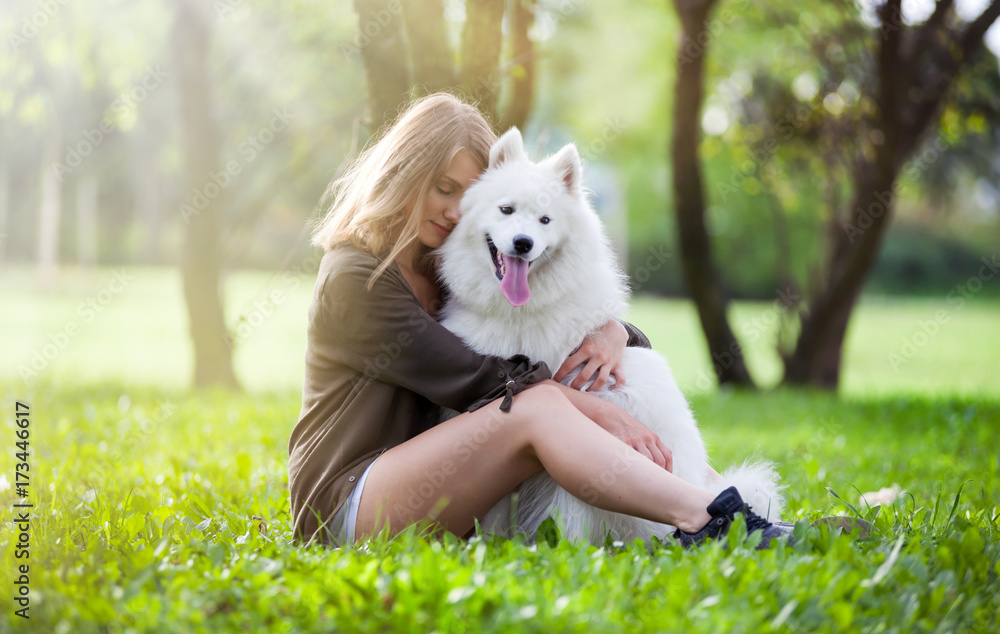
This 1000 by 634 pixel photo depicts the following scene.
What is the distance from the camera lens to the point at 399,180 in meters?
2.88

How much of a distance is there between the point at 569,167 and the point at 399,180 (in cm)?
74

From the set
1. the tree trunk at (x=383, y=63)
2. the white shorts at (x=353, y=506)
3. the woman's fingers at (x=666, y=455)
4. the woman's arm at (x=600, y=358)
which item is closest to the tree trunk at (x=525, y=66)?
the tree trunk at (x=383, y=63)

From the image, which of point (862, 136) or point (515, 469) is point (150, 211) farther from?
point (515, 469)

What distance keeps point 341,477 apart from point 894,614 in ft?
5.56

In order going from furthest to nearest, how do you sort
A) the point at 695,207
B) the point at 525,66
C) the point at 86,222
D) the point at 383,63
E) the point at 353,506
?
the point at 86,222 → the point at 695,207 → the point at 525,66 → the point at 383,63 → the point at 353,506

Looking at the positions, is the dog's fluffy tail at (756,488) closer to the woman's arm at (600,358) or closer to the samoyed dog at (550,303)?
the samoyed dog at (550,303)

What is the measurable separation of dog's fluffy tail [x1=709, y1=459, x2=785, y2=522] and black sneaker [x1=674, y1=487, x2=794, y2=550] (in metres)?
0.17

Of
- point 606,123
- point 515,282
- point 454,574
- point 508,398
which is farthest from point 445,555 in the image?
point 606,123

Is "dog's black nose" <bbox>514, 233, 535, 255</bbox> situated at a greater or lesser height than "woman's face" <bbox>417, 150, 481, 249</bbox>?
lesser

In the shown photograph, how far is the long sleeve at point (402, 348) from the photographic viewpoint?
8.61 ft

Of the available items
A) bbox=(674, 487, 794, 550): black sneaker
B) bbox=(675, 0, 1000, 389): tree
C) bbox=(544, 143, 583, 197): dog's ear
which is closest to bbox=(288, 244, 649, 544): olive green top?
bbox=(674, 487, 794, 550): black sneaker

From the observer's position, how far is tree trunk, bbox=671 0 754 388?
7594 millimetres

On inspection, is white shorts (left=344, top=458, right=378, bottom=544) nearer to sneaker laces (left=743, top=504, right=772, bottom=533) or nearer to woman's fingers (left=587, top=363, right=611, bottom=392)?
woman's fingers (left=587, top=363, right=611, bottom=392)

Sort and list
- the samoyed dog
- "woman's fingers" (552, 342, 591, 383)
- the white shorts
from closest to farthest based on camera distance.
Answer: the white shorts
the samoyed dog
"woman's fingers" (552, 342, 591, 383)
